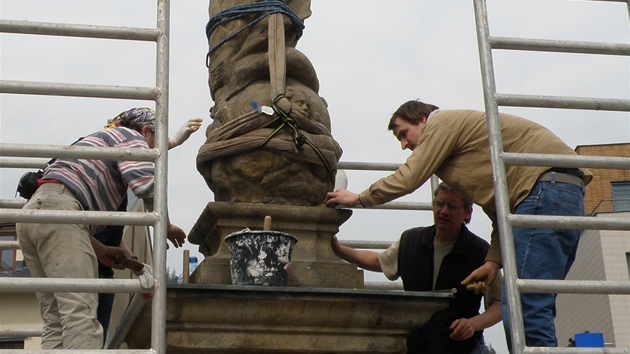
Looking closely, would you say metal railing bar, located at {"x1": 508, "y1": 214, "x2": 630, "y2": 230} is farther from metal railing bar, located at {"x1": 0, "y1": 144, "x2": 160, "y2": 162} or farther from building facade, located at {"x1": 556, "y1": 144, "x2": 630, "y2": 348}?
building facade, located at {"x1": 556, "y1": 144, "x2": 630, "y2": 348}

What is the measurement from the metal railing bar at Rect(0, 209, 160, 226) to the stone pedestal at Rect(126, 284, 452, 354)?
0.69 meters

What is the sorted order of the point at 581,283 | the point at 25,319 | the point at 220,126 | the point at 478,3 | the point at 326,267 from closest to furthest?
the point at 581,283
the point at 478,3
the point at 326,267
the point at 220,126
the point at 25,319

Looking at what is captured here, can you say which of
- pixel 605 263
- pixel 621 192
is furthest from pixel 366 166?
pixel 621 192

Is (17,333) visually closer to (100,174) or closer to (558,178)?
Answer: (100,174)

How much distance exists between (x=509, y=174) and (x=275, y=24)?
177cm

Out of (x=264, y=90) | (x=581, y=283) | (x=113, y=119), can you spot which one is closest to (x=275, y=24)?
(x=264, y=90)

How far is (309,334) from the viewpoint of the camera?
15.3 feet

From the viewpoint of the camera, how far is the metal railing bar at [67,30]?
12.7 feet

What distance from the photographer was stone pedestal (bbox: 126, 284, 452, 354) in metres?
4.46

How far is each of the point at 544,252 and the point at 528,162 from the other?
26.8 inches

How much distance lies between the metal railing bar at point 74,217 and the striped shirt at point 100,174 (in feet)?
3.43

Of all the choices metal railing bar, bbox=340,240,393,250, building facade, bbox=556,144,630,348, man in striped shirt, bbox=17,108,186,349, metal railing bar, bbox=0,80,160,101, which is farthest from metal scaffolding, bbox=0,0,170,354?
building facade, bbox=556,144,630,348

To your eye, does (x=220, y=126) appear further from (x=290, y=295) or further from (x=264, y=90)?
(x=290, y=295)

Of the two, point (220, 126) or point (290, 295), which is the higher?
point (220, 126)
